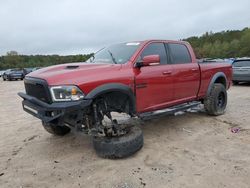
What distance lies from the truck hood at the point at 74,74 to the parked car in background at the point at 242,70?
432 inches

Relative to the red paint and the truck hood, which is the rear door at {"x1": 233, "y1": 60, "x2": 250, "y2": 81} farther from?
the truck hood

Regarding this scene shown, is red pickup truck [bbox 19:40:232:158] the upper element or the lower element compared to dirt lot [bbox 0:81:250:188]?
upper

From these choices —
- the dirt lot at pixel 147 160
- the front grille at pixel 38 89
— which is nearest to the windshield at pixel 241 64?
the dirt lot at pixel 147 160

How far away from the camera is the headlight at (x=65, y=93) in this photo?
3.98 m

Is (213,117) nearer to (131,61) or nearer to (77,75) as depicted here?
(131,61)

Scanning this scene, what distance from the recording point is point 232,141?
5039mm

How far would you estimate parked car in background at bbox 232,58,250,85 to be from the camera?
13727 millimetres

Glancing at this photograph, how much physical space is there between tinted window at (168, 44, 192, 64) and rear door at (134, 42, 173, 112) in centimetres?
27

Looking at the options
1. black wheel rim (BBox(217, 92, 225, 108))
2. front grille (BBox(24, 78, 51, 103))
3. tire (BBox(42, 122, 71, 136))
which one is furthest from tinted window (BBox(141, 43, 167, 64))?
black wheel rim (BBox(217, 92, 225, 108))

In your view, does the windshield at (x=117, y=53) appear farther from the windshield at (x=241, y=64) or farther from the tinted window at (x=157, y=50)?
the windshield at (x=241, y=64)

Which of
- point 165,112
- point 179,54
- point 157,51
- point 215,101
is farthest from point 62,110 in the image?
point 215,101

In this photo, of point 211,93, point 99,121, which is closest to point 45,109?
point 99,121

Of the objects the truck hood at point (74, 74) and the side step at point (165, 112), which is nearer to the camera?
the truck hood at point (74, 74)

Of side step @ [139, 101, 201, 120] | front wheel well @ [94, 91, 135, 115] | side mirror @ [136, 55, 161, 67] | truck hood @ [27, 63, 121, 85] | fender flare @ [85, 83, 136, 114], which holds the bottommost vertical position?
side step @ [139, 101, 201, 120]
